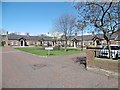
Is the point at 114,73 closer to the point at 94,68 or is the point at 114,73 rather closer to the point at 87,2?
the point at 94,68

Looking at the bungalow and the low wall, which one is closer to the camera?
the low wall

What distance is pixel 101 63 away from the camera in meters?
11.7

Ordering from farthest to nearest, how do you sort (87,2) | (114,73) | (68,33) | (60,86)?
(68,33)
(87,2)
(114,73)
(60,86)

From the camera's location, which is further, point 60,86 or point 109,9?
point 109,9

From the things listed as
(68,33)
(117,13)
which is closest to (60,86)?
(117,13)

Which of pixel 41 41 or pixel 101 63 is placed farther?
pixel 41 41

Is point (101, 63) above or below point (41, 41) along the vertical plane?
below

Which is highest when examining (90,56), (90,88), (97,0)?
(97,0)

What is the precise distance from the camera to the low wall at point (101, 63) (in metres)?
10.6

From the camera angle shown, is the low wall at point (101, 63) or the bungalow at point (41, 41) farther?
the bungalow at point (41, 41)

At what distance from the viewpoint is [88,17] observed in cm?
1420

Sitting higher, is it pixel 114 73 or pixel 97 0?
pixel 97 0

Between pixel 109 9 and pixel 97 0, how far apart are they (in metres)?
1.26

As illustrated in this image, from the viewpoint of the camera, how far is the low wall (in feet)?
34.8
